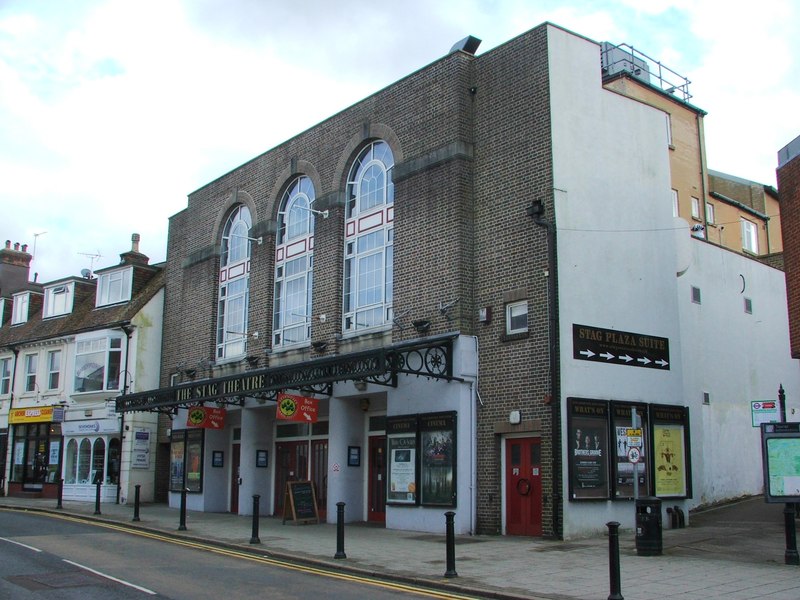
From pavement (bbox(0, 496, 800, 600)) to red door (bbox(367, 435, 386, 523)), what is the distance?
2.19 feet

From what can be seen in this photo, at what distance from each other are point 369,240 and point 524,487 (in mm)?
8581

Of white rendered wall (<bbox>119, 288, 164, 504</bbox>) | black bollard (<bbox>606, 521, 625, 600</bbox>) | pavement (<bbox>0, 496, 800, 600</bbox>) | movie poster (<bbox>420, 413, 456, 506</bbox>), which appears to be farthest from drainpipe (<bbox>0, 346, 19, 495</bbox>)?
black bollard (<bbox>606, 521, 625, 600</bbox>)

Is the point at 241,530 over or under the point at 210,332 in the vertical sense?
under

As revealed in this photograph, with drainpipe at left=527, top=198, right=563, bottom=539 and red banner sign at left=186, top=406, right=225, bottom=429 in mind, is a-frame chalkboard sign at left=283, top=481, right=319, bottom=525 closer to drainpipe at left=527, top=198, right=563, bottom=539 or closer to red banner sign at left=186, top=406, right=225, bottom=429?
red banner sign at left=186, top=406, right=225, bottom=429

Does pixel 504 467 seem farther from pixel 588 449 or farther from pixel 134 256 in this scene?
pixel 134 256

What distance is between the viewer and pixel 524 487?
17.8 m

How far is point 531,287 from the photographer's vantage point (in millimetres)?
18250

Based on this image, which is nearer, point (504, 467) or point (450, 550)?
point (450, 550)

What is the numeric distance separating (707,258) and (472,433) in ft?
35.2

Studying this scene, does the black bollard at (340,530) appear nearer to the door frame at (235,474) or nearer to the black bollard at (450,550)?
the black bollard at (450,550)

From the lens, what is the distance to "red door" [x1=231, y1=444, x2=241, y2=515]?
27.9 meters

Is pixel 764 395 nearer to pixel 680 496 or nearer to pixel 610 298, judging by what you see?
pixel 680 496

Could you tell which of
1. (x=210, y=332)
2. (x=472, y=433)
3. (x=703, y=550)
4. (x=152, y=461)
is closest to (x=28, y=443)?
(x=152, y=461)

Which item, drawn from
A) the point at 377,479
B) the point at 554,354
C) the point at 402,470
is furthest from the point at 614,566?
the point at 377,479
